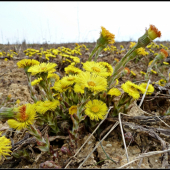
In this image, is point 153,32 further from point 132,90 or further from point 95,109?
point 95,109

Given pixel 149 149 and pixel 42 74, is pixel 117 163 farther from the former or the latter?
pixel 42 74

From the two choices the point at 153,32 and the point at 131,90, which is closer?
the point at 153,32

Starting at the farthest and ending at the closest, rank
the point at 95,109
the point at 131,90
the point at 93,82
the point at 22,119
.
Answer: the point at 131,90 < the point at 95,109 < the point at 93,82 < the point at 22,119

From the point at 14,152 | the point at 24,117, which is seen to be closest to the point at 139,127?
the point at 24,117

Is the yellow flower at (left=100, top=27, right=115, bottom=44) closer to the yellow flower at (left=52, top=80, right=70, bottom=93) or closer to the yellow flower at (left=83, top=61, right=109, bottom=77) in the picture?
the yellow flower at (left=83, top=61, right=109, bottom=77)

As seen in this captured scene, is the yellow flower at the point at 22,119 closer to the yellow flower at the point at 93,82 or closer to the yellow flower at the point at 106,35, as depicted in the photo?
the yellow flower at the point at 93,82

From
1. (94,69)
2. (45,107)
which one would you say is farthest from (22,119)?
(94,69)
